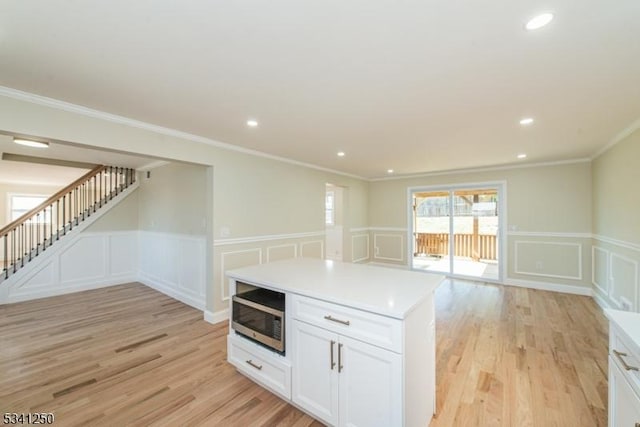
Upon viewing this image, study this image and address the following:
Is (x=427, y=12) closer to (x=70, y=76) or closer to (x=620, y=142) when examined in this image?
(x=70, y=76)

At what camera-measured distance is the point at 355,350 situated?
62.0 inches

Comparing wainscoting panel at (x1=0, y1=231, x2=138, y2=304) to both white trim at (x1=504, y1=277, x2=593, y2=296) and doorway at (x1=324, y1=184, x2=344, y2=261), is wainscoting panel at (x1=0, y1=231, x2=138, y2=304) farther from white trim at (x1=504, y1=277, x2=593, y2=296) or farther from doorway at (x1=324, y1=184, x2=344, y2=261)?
white trim at (x1=504, y1=277, x2=593, y2=296)

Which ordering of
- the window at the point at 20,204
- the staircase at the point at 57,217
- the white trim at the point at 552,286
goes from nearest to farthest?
the staircase at the point at 57,217 → the white trim at the point at 552,286 → the window at the point at 20,204

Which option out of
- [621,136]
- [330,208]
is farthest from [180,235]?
[621,136]

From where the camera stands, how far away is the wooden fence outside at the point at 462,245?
18.3ft

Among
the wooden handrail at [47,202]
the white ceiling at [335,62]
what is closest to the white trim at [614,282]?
the white ceiling at [335,62]

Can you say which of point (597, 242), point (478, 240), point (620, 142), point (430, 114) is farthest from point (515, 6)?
point (478, 240)

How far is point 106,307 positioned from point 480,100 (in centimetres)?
550

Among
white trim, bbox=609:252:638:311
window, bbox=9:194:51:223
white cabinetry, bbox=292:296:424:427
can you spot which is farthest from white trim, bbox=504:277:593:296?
window, bbox=9:194:51:223

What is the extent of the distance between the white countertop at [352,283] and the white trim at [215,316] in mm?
1475

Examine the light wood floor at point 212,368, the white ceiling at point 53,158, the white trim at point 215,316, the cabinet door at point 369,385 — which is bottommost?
the light wood floor at point 212,368

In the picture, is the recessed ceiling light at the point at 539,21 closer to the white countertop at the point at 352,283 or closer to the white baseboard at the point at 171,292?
the white countertop at the point at 352,283

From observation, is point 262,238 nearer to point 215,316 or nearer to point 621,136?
point 215,316

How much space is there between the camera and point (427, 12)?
129 centimetres
